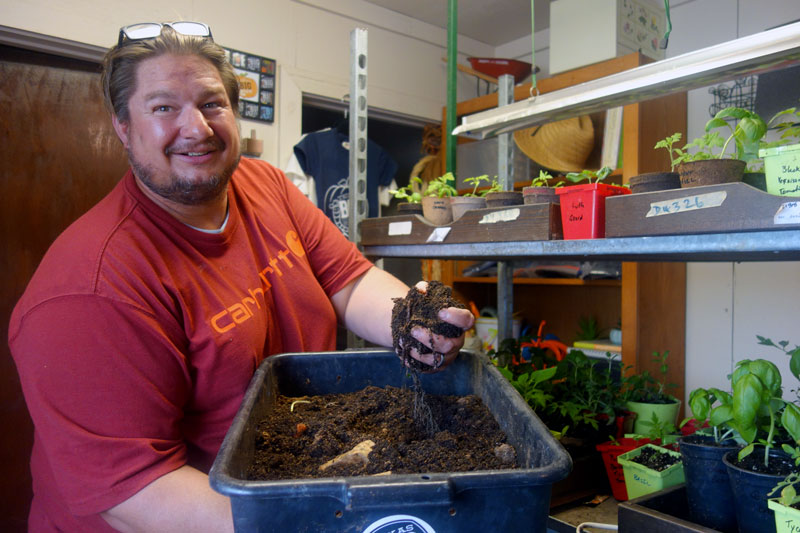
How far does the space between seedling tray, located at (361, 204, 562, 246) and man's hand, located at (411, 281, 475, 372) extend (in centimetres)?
28

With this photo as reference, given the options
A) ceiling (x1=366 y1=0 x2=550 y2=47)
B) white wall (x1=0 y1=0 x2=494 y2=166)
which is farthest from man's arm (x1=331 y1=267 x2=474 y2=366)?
ceiling (x1=366 y1=0 x2=550 y2=47)

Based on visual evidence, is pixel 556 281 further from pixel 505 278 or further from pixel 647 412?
pixel 647 412

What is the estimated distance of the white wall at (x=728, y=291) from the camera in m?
2.47

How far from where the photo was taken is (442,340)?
922mm

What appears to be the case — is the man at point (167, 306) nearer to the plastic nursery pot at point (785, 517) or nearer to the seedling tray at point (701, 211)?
the seedling tray at point (701, 211)

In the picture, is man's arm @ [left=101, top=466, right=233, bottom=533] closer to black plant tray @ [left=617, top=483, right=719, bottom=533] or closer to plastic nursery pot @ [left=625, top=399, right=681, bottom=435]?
black plant tray @ [left=617, top=483, right=719, bottom=533]

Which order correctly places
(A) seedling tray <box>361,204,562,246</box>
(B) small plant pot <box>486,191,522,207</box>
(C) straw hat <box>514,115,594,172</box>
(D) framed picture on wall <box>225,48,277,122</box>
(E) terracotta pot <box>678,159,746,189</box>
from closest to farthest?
(E) terracotta pot <box>678,159,746,189</box> → (A) seedling tray <box>361,204,562,246</box> → (B) small plant pot <box>486,191,522,207</box> → (C) straw hat <box>514,115,594,172</box> → (D) framed picture on wall <box>225,48,277,122</box>

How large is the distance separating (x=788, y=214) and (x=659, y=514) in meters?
0.56

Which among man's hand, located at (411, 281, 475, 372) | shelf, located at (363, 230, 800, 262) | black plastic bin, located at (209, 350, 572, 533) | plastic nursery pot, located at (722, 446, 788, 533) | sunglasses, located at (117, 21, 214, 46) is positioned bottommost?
plastic nursery pot, located at (722, 446, 788, 533)

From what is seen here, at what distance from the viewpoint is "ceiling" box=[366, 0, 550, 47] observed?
134 inches

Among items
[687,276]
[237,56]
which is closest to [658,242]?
[687,276]

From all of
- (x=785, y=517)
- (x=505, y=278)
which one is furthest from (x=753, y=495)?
(x=505, y=278)

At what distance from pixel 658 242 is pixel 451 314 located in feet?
1.18

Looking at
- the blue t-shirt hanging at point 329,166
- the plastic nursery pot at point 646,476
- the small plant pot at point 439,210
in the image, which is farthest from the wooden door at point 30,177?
the plastic nursery pot at point 646,476
